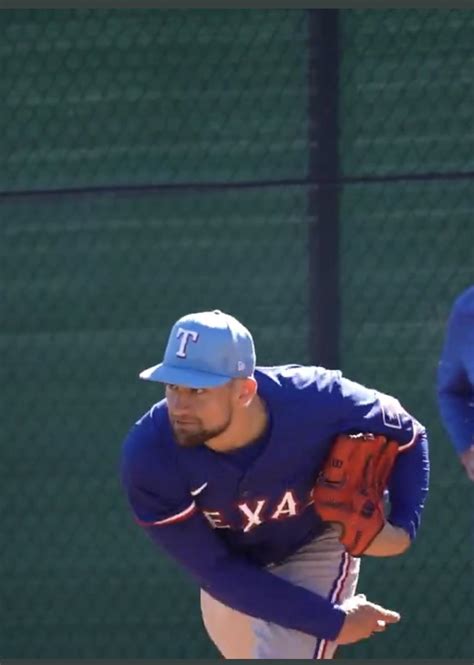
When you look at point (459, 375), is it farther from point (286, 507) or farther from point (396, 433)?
point (286, 507)

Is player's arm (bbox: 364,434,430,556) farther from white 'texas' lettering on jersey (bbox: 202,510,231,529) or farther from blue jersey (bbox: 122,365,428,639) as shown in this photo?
white 'texas' lettering on jersey (bbox: 202,510,231,529)

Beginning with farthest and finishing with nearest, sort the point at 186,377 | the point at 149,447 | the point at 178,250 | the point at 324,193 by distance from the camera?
the point at 178,250, the point at 324,193, the point at 149,447, the point at 186,377

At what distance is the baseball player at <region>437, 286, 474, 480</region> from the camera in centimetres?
449

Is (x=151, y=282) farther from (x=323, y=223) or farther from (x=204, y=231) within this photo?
(x=323, y=223)

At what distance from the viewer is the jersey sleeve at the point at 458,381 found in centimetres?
450

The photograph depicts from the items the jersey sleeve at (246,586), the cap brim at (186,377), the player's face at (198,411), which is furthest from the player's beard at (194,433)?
the jersey sleeve at (246,586)

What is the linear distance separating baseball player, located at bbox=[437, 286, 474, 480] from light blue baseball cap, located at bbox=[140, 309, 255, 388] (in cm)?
57

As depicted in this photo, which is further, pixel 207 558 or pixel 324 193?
pixel 324 193

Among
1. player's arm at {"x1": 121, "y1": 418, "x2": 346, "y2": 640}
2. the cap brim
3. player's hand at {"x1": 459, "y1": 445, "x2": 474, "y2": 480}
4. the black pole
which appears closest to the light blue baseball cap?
the cap brim

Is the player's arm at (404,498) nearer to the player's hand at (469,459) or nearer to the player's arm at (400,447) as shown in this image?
the player's arm at (400,447)

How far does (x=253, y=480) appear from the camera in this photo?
4469mm

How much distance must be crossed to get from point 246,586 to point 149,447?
0.46 meters

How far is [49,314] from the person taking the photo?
6.33 meters

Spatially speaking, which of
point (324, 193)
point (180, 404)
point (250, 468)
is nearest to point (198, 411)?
point (180, 404)
